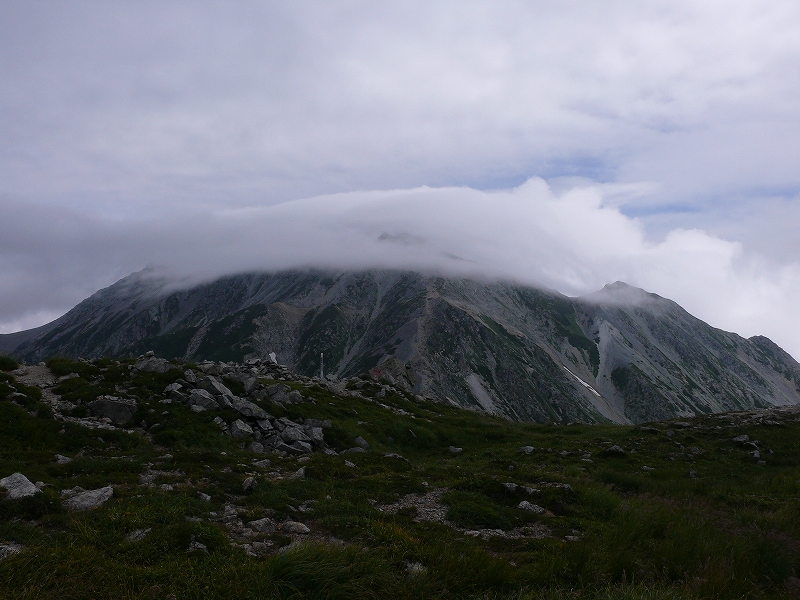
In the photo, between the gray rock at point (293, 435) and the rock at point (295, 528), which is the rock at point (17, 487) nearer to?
the rock at point (295, 528)

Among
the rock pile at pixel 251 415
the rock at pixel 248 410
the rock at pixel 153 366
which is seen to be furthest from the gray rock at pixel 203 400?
the rock at pixel 153 366

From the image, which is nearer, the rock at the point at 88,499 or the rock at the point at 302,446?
the rock at the point at 88,499

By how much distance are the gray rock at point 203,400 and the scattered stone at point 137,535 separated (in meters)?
19.1

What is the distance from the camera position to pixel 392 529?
1100 cm

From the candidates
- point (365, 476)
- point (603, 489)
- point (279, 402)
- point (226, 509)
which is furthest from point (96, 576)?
point (279, 402)

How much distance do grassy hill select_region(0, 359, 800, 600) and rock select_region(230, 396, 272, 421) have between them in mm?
1216

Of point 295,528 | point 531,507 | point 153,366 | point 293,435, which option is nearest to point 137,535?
point 295,528

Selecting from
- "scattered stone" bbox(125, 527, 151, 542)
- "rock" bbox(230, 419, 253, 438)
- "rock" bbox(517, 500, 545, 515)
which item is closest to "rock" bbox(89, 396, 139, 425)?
"rock" bbox(230, 419, 253, 438)

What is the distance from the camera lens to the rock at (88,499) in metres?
11.7

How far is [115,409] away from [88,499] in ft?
49.0

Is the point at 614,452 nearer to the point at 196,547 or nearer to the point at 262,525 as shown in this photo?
the point at 262,525

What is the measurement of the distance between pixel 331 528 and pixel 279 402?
2248 centimetres

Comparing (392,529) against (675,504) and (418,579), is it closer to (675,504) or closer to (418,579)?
(418,579)

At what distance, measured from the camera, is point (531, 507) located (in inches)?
602
